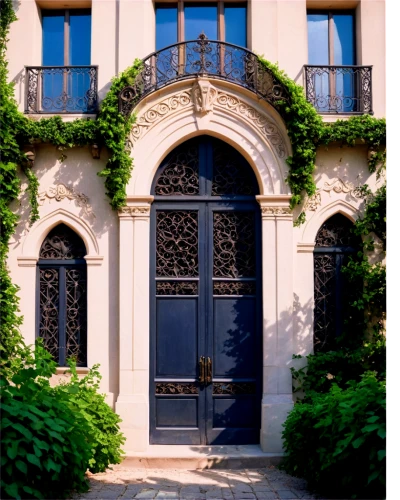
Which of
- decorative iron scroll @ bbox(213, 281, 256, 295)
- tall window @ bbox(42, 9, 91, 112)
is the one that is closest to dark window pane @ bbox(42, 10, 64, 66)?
tall window @ bbox(42, 9, 91, 112)

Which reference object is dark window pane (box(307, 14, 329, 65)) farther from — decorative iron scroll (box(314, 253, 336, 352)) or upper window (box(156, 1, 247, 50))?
decorative iron scroll (box(314, 253, 336, 352))

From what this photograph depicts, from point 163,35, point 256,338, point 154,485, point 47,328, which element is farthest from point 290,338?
point 163,35

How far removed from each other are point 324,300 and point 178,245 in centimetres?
235

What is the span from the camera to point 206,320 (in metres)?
9.73

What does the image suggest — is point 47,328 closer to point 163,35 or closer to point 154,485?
point 154,485

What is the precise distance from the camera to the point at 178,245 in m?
9.84

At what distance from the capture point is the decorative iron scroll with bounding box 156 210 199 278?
980 cm

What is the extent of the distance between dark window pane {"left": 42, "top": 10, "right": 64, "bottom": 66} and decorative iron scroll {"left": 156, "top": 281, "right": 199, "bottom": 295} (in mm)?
3831

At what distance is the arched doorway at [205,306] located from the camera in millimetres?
9656

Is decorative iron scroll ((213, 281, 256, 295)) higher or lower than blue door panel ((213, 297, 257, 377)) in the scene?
higher

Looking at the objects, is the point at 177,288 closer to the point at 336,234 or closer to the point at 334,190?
the point at 336,234

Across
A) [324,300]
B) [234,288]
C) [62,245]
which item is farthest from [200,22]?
[324,300]

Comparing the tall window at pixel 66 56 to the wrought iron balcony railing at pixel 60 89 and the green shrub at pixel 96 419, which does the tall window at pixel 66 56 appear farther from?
the green shrub at pixel 96 419

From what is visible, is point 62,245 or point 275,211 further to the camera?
point 62,245
